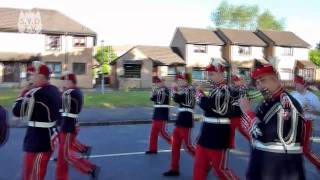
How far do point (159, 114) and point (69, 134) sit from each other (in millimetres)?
3417

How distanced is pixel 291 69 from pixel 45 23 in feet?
96.4

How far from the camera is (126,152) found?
12.0 meters

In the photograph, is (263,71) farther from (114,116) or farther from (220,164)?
(114,116)

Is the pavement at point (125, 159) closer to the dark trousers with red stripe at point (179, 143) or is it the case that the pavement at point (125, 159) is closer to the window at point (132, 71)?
the dark trousers with red stripe at point (179, 143)

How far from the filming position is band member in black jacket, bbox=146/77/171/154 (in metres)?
11.6

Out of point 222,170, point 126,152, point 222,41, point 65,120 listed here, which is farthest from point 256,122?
point 222,41

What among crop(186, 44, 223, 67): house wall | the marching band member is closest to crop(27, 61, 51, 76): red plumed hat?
the marching band member

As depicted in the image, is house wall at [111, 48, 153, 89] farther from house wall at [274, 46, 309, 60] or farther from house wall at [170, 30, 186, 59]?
house wall at [274, 46, 309, 60]

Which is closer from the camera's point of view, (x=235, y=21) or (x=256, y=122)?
(x=256, y=122)

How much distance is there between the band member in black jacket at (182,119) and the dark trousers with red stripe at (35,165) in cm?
352

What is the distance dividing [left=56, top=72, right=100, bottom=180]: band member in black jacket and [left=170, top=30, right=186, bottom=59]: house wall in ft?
142

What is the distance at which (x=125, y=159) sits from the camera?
36.3 ft

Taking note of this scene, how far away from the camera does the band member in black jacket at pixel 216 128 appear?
6922mm

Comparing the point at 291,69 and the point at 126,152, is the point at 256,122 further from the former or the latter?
the point at 291,69
